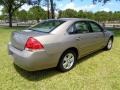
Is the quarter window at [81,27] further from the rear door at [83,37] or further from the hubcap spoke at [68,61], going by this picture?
the hubcap spoke at [68,61]

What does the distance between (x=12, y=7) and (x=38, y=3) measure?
5.95m

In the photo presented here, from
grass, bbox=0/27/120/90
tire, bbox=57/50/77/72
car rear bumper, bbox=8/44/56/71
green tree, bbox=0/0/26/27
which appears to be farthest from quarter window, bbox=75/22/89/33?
green tree, bbox=0/0/26/27

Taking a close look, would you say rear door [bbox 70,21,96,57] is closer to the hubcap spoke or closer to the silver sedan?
the silver sedan

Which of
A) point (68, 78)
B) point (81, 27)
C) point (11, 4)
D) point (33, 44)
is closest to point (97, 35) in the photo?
point (81, 27)

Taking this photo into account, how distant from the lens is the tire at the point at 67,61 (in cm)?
491

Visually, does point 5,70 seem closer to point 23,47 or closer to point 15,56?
point 15,56

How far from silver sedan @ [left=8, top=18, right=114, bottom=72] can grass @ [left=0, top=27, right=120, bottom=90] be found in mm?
335

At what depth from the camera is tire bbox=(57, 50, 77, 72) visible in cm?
491

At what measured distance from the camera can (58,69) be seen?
5023 millimetres

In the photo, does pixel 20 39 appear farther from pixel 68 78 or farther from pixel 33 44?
pixel 68 78

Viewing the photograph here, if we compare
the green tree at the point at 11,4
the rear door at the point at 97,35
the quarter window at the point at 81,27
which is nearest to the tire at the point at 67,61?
the quarter window at the point at 81,27

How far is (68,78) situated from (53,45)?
3.12 ft

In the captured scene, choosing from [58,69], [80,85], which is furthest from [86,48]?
[80,85]

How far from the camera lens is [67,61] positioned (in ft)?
16.8
